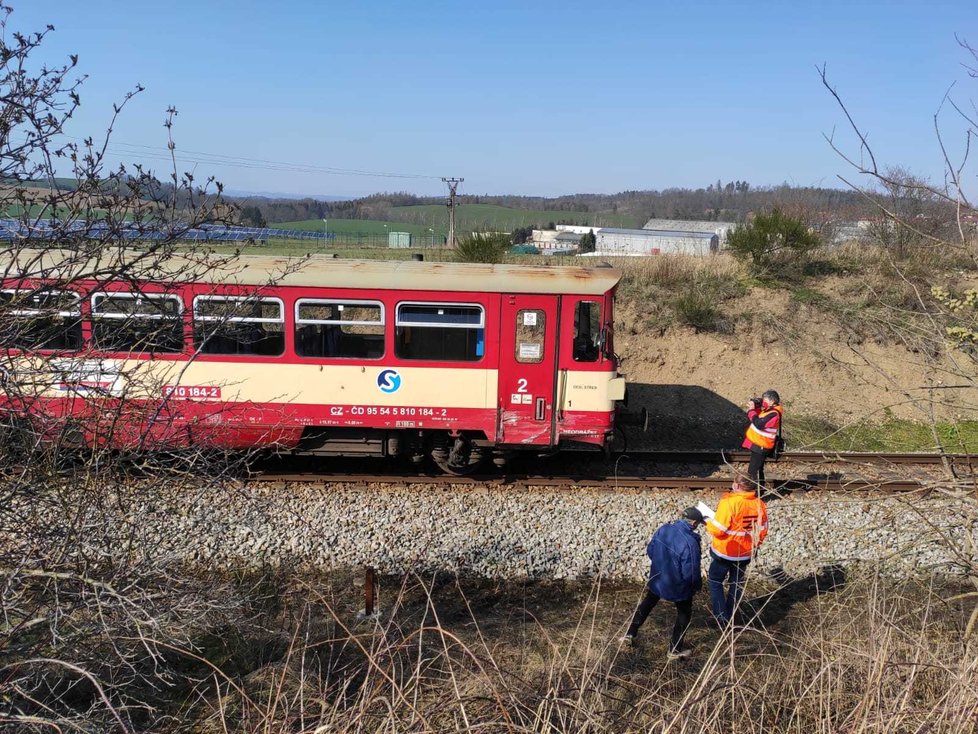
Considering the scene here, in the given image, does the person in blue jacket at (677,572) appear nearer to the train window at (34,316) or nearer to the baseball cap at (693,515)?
the baseball cap at (693,515)

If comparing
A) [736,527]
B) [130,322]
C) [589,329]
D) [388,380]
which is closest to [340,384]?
[388,380]

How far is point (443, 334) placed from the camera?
9.55 m

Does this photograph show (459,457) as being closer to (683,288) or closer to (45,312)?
(45,312)

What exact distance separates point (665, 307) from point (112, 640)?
1631 cm

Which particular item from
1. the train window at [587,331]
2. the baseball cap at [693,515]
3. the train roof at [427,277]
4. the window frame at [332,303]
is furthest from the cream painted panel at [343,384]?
the baseball cap at [693,515]

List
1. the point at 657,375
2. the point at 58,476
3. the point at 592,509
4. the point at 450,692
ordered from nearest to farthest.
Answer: the point at 450,692 < the point at 58,476 < the point at 592,509 < the point at 657,375

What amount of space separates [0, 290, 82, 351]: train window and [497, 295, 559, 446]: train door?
5.74m

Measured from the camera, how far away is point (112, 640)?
13.1 ft

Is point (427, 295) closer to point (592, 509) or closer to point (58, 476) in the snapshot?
point (592, 509)

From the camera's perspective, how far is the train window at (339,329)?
940 centimetres

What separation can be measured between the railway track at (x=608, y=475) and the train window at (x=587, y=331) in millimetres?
1750

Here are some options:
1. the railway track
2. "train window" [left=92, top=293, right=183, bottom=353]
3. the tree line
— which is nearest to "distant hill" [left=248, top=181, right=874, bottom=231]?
the tree line

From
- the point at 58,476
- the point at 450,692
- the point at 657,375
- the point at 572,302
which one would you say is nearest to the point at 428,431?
the point at 572,302

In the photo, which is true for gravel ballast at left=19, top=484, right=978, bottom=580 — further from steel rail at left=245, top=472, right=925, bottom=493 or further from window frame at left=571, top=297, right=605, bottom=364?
window frame at left=571, top=297, right=605, bottom=364
